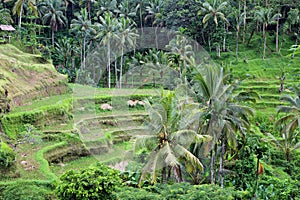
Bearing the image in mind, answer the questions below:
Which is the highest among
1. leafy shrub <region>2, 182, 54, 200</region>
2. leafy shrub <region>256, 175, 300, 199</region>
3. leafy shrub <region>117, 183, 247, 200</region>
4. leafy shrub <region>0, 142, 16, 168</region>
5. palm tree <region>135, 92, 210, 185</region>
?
palm tree <region>135, 92, 210, 185</region>

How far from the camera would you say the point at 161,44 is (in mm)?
44594

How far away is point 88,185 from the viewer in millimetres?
12711

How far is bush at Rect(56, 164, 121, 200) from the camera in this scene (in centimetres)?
1255

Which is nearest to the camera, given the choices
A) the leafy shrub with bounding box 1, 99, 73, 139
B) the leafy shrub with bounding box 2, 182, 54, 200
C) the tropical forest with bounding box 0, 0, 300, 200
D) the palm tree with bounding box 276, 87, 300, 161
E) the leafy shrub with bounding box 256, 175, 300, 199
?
the leafy shrub with bounding box 2, 182, 54, 200

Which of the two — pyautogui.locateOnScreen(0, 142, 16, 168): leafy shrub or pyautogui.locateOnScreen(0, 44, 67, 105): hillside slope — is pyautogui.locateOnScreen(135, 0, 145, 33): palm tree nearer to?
pyautogui.locateOnScreen(0, 44, 67, 105): hillside slope

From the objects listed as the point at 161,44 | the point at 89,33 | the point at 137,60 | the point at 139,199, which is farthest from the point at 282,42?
the point at 139,199

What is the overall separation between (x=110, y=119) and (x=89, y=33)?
18270mm

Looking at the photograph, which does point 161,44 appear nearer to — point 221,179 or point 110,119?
point 110,119

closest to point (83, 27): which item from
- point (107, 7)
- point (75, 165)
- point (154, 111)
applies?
point (107, 7)

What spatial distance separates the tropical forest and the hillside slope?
0.33 ft

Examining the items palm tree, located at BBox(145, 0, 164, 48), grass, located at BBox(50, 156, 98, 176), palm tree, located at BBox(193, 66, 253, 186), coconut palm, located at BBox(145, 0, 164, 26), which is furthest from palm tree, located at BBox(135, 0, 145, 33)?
palm tree, located at BBox(193, 66, 253, 186)

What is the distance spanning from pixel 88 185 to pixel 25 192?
92.8 inches

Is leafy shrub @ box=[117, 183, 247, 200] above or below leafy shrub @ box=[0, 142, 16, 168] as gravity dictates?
below

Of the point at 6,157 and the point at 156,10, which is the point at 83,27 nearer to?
the point at 156,10
